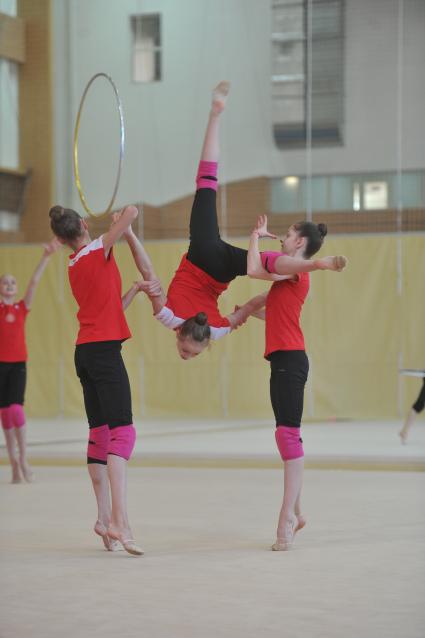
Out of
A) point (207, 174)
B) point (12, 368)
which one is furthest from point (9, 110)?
point (207, 174)

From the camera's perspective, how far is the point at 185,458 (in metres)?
8.13

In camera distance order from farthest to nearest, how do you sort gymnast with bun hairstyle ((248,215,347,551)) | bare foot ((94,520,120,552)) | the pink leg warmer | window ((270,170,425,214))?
window ((270,170,425,214)) < the pink leg warmer < gymnast with bun hairstyle ((248,215,347,551)) < bare foot ((94,520,120,552))

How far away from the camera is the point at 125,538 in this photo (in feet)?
13.9

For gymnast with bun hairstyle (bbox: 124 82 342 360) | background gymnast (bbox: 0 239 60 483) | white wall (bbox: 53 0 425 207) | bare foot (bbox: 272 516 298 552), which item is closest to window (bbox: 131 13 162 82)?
white wall (bbox: 53 0 425 207)

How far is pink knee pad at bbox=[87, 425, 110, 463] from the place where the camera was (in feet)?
15.1

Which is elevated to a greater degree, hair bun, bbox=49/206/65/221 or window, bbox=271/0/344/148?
window, bbox=271/0/344/148

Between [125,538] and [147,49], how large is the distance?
10.1m

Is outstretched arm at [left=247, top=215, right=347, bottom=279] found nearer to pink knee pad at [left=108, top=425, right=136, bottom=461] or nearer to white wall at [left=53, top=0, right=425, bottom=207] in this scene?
pink knee pad at [left=108, top=425, right=136, bottom=461]

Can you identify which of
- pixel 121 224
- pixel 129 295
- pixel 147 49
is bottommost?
pixel 129 295

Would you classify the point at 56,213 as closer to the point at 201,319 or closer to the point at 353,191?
the point at 201,319

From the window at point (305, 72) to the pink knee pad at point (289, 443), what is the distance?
849 centimetres

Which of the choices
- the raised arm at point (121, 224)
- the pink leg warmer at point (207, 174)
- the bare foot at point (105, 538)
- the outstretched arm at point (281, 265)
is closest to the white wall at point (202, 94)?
the pink leg warmer at point (207, 174)

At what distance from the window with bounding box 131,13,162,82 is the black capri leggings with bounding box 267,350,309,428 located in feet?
30.4

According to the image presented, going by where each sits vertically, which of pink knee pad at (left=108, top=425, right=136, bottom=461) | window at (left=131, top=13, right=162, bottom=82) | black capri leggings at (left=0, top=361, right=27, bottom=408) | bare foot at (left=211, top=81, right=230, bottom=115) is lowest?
black capri leggings at (left=0, top=361, right=27, bottom=408)
